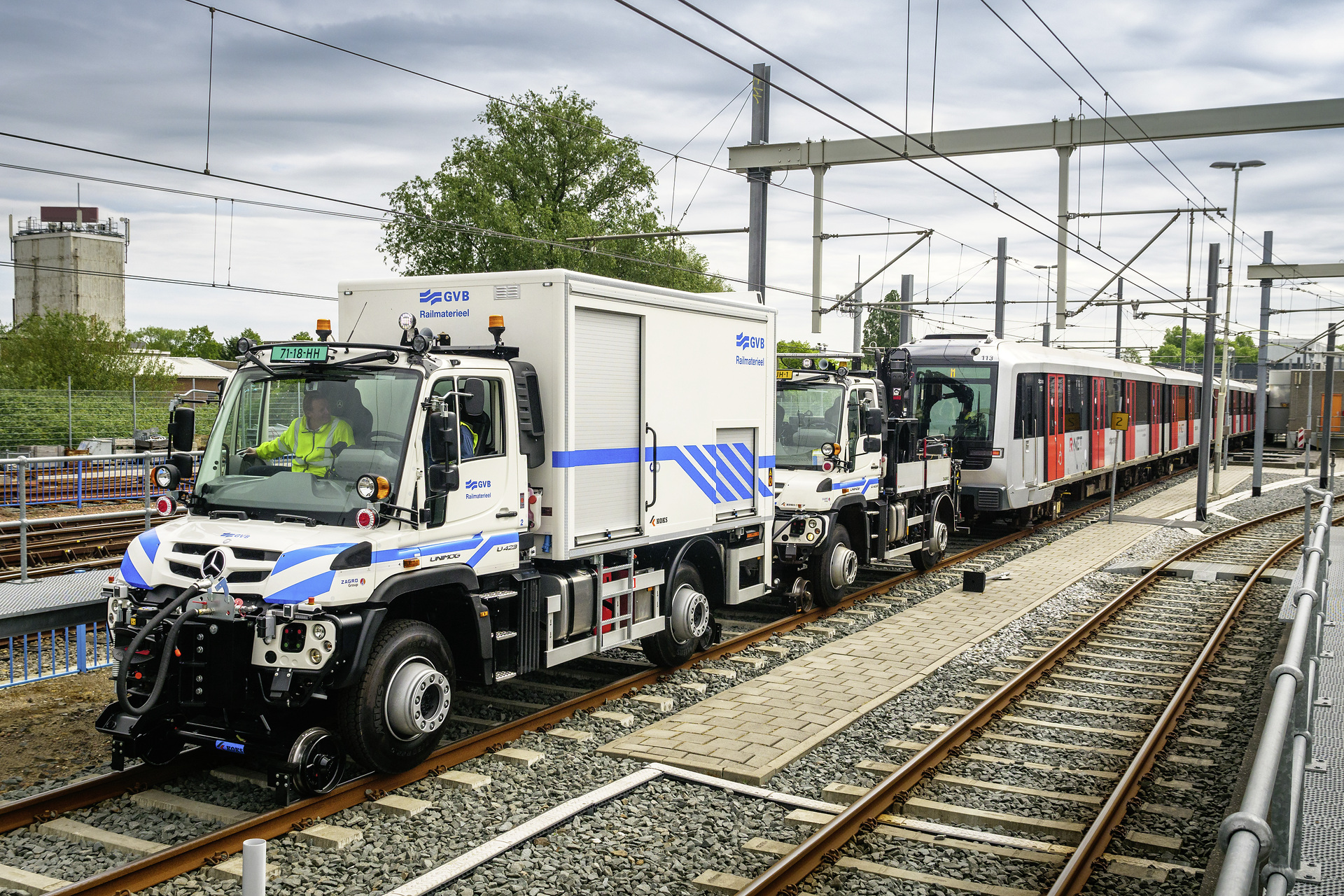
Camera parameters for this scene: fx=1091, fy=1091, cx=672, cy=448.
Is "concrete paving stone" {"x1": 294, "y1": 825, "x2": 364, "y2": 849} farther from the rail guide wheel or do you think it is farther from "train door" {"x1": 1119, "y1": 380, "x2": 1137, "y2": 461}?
"train door" {"x1": 1119, "y1": 380, "x2": 1137, "y2": 461}

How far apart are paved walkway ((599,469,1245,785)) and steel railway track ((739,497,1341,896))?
66cm

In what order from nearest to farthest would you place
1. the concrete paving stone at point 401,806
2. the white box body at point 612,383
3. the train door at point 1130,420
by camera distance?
the concrete paving stone at point 401,806, the white box body at point 612,383, the train door at point 1130,420

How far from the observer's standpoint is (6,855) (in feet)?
19.8

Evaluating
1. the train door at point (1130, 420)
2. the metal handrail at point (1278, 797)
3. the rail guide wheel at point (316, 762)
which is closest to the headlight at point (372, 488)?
the rail guide wheel at point (316, 762)

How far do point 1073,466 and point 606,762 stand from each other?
61.9 feet

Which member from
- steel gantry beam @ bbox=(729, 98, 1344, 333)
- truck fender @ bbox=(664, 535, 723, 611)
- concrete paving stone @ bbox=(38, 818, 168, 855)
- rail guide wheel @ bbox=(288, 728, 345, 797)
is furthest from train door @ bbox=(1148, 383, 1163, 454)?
concrete paving stone @ bbox=(38, 818, 168, 855)

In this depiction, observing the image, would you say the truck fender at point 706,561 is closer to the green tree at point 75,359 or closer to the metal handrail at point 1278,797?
the metal handrail at point 1278,797

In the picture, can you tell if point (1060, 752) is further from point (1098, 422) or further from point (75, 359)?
point (75, 359)

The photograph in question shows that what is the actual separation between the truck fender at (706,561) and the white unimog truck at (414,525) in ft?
0.16

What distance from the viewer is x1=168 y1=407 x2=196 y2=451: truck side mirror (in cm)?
771

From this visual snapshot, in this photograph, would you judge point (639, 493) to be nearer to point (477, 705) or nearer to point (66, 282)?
point (477, 705)

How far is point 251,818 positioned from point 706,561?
545 centimetres

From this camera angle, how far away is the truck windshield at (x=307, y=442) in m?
7.21

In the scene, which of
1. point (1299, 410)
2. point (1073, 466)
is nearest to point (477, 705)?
point (1073, 466)
